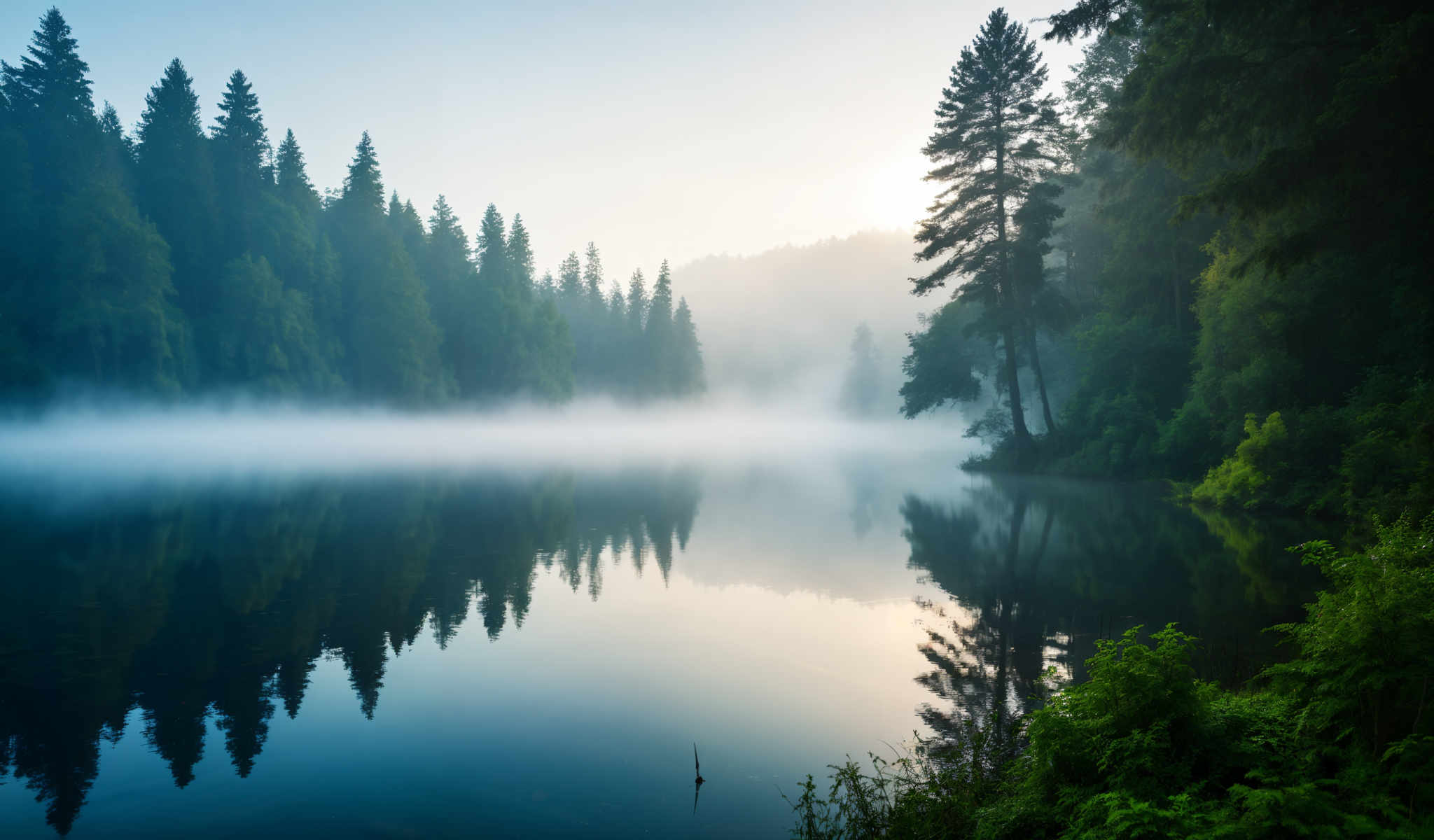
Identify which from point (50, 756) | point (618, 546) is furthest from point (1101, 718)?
point (618, 546)

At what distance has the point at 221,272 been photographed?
5275 cm

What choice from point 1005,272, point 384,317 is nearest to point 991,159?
point 1005,272

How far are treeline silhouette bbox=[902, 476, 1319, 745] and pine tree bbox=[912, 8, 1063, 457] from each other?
1594cm

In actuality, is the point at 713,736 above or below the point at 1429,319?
below

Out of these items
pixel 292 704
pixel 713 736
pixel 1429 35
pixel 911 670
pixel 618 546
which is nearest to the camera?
pixel 713 736

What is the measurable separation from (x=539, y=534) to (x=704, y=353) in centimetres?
15362

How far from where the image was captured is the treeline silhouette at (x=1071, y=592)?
826 cm

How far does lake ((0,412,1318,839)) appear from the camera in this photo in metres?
6.11

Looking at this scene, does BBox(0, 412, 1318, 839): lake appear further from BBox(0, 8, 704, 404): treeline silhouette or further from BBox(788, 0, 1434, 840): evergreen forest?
BBox(0, 8, 704, 404): treeline silhouette

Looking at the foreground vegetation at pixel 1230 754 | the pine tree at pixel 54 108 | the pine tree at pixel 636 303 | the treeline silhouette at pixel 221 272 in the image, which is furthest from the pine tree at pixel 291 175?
the foreground vegetation at pixel 1230 754

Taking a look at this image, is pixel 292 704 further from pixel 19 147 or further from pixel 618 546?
pixel 19 147

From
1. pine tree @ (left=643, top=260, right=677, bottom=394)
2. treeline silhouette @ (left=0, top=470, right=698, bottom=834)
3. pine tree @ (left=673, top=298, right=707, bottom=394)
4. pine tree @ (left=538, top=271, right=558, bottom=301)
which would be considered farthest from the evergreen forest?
pine tree @ (left=538, top=271, right=558, bottom=301)

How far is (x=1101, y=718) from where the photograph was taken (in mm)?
5004

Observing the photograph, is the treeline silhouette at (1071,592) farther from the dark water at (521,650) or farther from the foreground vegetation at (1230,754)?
the foreground vegetation at (1230,754)
